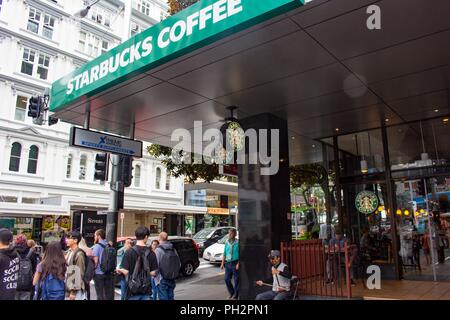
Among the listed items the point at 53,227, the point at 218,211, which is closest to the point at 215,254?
the point at 53,227

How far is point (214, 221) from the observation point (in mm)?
42656

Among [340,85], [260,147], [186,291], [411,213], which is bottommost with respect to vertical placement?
[186,291]

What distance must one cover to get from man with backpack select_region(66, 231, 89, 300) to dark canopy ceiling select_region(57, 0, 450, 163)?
3.08 meters

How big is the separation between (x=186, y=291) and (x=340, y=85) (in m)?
7.44

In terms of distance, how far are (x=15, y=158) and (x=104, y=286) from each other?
67.7 feet

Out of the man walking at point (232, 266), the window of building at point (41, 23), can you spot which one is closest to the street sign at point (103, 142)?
the man walking at point (232, 266)

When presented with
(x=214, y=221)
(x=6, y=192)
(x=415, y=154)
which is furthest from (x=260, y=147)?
(x=214, y=221)

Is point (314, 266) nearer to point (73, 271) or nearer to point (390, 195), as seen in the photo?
point (390, 195)

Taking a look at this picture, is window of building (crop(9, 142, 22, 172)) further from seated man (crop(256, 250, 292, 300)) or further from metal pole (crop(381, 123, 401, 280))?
seated man (crop(256, 250, 292, 300))

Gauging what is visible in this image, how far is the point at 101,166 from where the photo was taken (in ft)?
29.7

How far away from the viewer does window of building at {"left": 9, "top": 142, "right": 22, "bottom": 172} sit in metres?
24.9
